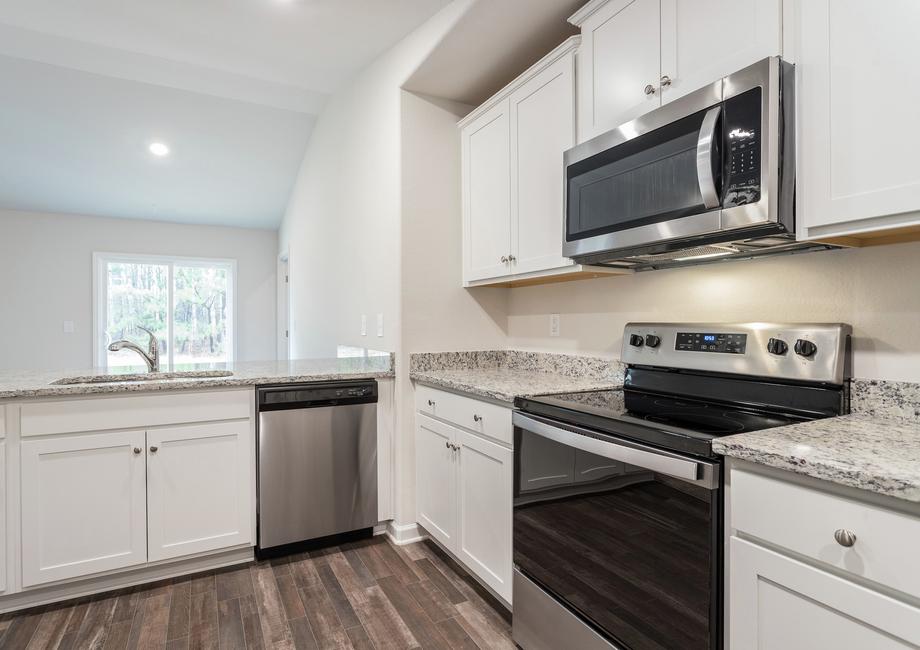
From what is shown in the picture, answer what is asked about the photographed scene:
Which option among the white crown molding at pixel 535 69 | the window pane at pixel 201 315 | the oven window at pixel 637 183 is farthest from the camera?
the window pane at pixel 201 315

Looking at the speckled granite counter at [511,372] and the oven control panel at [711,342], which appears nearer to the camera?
A: the oven control panel at [711,342]

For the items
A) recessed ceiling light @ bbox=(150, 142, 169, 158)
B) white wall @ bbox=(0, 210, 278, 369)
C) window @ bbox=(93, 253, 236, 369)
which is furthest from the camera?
window @ bbox=(93, 253, 236, 369)

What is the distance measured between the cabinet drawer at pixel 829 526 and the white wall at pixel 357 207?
1923mm

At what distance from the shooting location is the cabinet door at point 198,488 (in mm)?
2197

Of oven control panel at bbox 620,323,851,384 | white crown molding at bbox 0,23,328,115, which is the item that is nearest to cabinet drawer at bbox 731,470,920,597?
oven control panel at bbox 620,323,851,384

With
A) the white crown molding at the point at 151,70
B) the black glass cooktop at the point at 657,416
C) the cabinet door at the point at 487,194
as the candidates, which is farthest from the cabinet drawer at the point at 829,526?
the white crown molding at the point at 151,70

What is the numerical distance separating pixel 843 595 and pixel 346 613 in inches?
66.8

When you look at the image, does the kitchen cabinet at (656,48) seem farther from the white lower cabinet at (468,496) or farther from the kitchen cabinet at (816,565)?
the white lower cabinet at (468,496)

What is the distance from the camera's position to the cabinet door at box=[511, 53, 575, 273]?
6.51 feet

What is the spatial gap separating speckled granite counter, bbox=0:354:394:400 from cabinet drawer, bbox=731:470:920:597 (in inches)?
75.7

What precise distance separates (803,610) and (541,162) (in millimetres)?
1719

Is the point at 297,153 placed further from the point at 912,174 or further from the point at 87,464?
the point at 912,174

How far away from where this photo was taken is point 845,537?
2.89 feet

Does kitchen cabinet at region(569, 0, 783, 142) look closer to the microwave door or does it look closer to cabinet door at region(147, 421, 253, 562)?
the microwave door
